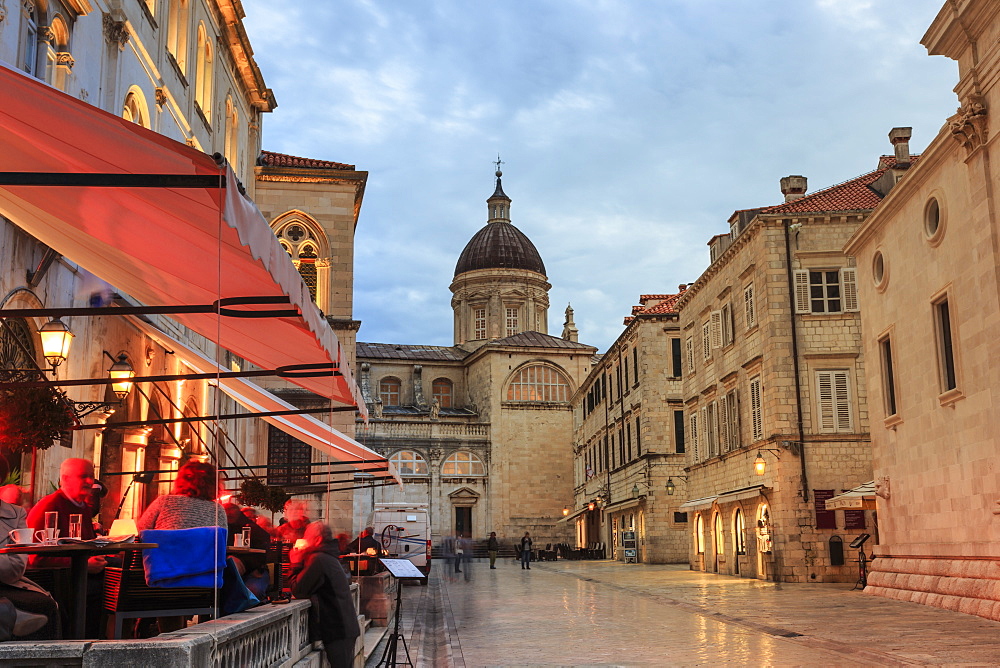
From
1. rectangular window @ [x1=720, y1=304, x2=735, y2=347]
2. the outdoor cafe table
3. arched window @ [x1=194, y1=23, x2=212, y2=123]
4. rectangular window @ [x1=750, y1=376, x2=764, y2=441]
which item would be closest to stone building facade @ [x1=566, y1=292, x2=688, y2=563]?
rectangular window @ [x1=720, y1=304, x2=735, y2=347]

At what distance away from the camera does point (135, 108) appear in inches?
682

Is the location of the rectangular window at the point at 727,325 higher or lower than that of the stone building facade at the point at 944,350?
higher

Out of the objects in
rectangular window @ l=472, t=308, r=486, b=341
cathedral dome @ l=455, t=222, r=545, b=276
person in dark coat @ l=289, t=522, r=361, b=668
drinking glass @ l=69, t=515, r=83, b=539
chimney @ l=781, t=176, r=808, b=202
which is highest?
cathedral dome @ l=455, t=222, r=545, b=276

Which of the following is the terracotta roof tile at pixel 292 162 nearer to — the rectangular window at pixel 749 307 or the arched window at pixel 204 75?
the arched window at pixel 204 75

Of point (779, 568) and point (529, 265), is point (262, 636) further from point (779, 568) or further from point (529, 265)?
point (529, 265)

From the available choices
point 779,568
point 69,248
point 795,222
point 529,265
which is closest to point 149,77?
point 69,248

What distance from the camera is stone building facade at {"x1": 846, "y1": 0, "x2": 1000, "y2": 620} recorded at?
15898mm

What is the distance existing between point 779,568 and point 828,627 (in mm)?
13472

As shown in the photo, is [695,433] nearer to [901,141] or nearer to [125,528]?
[901,141]

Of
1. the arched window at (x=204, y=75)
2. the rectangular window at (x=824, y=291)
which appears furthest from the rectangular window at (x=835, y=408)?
Answer: the arched window at (x=204, y=75)

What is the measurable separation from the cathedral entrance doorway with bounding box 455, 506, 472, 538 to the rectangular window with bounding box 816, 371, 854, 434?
39.9 m

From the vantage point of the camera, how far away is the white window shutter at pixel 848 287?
28.4 m

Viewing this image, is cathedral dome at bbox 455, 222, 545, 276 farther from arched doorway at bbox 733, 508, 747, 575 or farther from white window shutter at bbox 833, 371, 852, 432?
white window shutter at bbox 833, 371, 852, 432

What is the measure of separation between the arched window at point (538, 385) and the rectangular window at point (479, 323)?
26.4 ft
